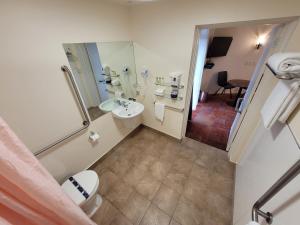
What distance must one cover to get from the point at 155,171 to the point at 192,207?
2.21 feet

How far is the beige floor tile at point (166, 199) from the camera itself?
60.9 inches

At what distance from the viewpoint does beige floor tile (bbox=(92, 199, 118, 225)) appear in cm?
146

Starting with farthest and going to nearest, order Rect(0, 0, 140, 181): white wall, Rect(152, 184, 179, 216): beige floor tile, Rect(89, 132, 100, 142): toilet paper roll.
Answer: Rect(89, 132, 100, 142): toilet paper roll
Rect(152, 184, 179, 216): beige floor tile
Rect(0, 0, 140, 181): white wall

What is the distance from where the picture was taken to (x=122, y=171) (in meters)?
2.01

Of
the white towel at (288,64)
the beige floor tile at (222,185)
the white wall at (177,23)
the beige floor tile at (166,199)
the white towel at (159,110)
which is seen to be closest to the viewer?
the white towel at (288,64)

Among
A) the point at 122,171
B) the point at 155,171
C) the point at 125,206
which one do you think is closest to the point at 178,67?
the point at 155,171

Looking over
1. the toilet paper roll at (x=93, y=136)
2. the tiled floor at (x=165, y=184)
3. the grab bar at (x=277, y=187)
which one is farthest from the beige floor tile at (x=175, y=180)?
the toilet paper roll at (x=93, y=136)

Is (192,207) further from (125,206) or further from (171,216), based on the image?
(125,206)

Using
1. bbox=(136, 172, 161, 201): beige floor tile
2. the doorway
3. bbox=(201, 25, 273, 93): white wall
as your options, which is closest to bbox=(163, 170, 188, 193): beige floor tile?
bbox=(136, 172, 161, 201): beige floor tile

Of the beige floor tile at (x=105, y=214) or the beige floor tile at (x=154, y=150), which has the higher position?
the beige floor tile at (x=154, y=150)

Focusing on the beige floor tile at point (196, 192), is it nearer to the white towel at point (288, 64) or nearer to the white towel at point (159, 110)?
the white towel at point (159, 110)

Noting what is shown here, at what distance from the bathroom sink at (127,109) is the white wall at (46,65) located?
577 millimetres

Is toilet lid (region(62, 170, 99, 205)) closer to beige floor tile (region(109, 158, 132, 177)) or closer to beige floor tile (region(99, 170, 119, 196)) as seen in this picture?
beige floor tile (region(99, 170, 119, 196))

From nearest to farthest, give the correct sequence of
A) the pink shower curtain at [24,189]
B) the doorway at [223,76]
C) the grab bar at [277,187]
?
1. the pink shower curtain at [24,189]
2. the grab bar at [277,187]
3. the doorway at [223,76]
